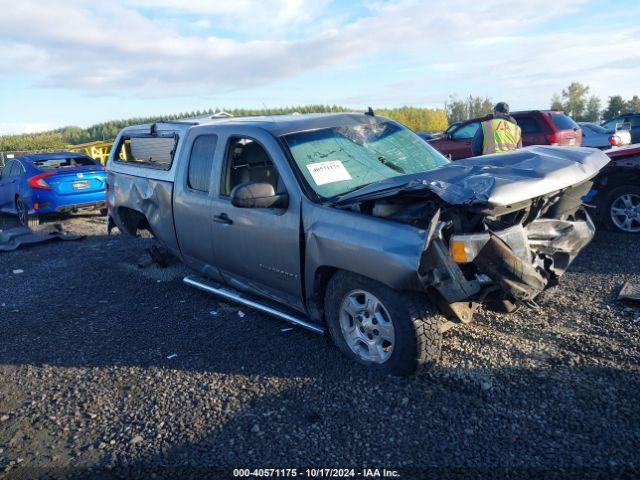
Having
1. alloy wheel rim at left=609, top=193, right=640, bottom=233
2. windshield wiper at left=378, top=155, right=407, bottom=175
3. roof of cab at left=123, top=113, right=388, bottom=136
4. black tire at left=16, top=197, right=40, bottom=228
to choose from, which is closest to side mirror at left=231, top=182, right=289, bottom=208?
roof of cab at left=123, top=113, right=388, bottom=136

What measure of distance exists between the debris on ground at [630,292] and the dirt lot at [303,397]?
11 centimetres

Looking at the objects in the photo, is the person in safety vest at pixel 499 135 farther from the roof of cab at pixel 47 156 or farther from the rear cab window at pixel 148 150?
the roof of cab at pixel 47 156

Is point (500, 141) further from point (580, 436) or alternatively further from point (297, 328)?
point (580, 436)

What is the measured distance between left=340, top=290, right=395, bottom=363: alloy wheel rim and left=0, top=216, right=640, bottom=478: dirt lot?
181 mm

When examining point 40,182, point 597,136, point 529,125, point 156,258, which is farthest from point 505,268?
point 597,136

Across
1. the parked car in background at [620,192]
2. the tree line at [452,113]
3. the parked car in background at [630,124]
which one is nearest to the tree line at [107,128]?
the tree line at [452,113]

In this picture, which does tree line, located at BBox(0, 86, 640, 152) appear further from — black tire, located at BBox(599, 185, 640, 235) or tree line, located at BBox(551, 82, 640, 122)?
black tire, located at BBox(599, 185, 640, 235)

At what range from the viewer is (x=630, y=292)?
15.9 feet

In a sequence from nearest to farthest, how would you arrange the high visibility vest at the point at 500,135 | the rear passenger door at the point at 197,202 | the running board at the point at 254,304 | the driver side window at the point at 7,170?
the running board at the point at 254,304
the rear passenger door at the point at 197,202
the high visibility vest at the point at 500,135
the driver side window at the point at 7,170

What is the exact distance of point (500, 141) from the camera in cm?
712

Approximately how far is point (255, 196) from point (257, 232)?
0.46m

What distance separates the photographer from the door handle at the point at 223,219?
458 centimetres

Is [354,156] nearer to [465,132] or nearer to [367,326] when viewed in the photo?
[367,326]

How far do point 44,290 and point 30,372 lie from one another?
2.51 m
